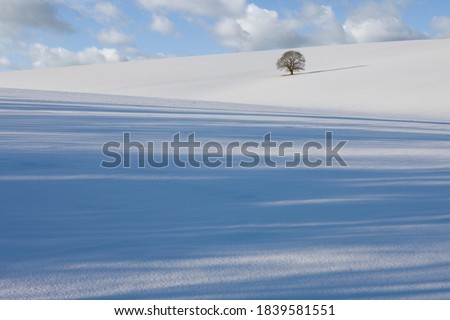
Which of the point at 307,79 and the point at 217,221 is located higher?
the point at 307,79

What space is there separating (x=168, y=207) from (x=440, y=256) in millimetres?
2883

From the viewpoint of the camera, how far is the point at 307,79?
42.4m

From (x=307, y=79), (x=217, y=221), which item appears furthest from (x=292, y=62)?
(x=217, y=221)

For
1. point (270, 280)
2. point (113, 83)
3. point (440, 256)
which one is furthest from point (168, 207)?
point (113, 83)

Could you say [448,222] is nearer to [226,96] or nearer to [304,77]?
[226,96]

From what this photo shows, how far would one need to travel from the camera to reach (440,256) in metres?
4.52

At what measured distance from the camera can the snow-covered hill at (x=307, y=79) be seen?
29.4 m

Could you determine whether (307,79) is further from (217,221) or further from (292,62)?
(217,221)

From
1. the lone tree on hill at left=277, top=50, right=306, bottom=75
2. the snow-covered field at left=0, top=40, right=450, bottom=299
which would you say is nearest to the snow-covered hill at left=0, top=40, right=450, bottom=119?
the lone tree on hill at left=277, top=50, right=306, bottom=75

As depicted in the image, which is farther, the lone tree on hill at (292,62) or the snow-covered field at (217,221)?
the lone tree on hill at (292,62)

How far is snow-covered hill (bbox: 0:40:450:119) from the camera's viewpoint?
2944 centimetres

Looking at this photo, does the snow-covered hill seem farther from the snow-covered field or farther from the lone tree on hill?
the snow-covered field

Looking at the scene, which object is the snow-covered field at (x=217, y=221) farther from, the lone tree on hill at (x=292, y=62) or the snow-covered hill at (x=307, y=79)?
the lone tree on hill at (x=292, y=62)

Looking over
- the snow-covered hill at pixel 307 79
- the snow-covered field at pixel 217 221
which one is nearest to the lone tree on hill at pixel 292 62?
the snow-covered hill at pixel 307 79
